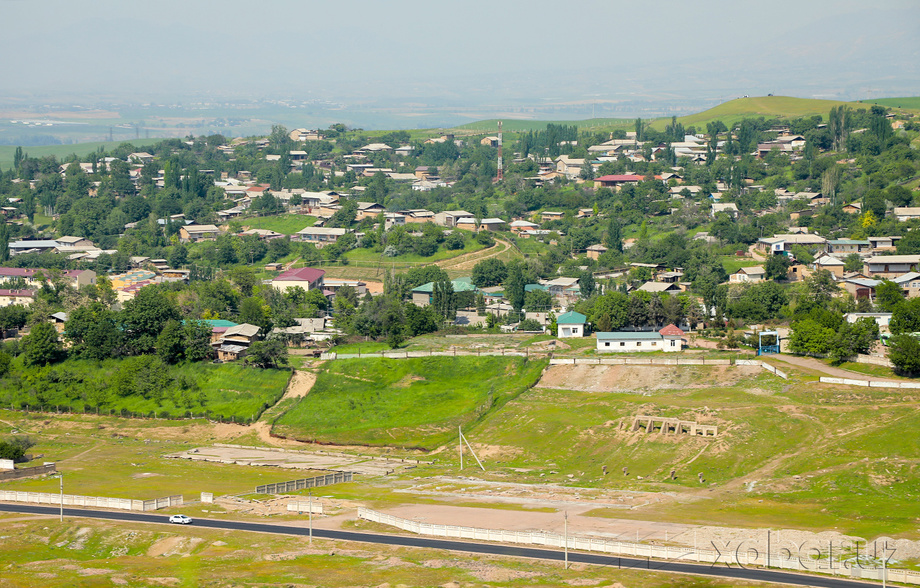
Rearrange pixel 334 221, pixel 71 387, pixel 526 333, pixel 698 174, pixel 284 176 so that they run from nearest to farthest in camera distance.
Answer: pixel 71 387, pixel 526 333, pixel 334 221, pixel 698 174, pixel 284 176

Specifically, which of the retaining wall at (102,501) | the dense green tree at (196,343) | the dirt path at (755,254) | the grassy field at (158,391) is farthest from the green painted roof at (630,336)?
the retaining wall at (102,501)

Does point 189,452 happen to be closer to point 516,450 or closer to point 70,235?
point 516,450

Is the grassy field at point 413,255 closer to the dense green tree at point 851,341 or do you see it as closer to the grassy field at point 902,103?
the dense green tree at point 851,341

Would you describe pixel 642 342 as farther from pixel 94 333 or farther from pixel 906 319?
pixel 94 333

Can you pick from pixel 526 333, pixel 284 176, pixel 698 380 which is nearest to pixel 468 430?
pixel 698 380

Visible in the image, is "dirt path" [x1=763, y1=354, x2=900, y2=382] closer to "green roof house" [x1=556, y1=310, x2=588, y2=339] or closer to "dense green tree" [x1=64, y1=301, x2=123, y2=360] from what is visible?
"green roof house" [x1=556, y1=310, x2=588, y2=339]

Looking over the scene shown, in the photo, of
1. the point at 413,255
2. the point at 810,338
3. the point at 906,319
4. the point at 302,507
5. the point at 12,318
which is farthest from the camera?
the point at 413,255

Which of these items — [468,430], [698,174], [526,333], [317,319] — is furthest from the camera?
[698,174]

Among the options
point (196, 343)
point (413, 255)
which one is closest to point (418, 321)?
point (196, 343)
